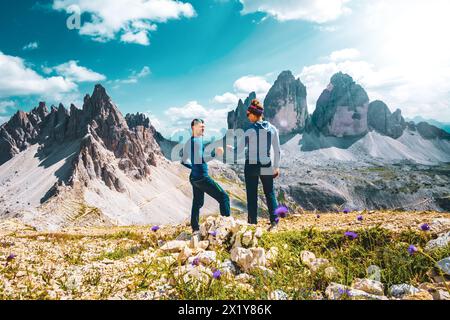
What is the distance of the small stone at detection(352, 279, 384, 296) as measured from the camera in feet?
14.4

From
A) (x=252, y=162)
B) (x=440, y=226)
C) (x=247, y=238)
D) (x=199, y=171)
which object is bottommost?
(x=247, y=238)

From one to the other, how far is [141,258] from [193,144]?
4704mm

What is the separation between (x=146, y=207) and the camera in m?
166

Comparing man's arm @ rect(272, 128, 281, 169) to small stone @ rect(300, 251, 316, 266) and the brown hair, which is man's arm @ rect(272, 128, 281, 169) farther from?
small stone @ rect(300, 251, 316, 266)

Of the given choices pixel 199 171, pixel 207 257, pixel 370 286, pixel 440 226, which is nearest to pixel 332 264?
pixel 370 286

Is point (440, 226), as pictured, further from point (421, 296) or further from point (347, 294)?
point (347, 294)

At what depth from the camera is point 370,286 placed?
445 cm

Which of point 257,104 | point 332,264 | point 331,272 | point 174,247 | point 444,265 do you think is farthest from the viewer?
point 257,104

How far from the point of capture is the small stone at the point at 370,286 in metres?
4.39

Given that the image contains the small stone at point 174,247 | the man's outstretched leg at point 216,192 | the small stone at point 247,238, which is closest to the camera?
the small stone at point 247,238

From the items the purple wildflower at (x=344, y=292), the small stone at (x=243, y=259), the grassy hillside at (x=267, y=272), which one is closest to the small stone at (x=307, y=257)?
the grassy hillside at (x=267, y=272)

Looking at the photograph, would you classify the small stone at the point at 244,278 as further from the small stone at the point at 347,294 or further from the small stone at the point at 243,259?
the small stone at the point at 347,294
